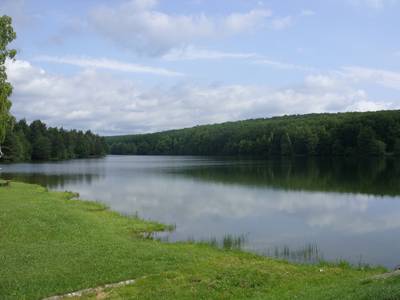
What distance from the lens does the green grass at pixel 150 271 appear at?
43.1 ft

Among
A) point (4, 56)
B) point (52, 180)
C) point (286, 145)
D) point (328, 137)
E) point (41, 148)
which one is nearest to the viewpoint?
point (4, 56)

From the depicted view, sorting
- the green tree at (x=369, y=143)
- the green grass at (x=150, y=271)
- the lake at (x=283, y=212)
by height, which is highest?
the green tree at (x=369, y=143)

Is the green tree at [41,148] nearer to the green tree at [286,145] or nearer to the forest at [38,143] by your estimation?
the forest at [38,143]

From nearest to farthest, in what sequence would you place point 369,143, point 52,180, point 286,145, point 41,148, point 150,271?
point 150,271, point 52,180, point 369,143, point 41,148, point 286,145

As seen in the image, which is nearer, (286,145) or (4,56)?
(4,56)

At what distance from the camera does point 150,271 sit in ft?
51.5

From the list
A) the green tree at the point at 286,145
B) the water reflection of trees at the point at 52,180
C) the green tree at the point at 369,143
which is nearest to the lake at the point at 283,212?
the water reflection of trees at the point at 52,180

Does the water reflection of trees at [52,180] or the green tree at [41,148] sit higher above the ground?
the green tree at [41,148]

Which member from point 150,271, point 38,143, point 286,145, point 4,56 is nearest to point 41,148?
point 38,143

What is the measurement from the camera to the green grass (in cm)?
1312

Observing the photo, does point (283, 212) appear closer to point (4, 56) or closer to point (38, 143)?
point (4, 56)

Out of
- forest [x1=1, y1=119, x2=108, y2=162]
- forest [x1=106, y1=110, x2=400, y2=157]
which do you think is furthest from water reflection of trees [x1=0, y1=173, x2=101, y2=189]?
forest [x1=106, y1=110, x2=400, y2=157]

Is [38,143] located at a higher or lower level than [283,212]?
higher

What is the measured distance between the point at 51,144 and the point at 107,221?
444 feet
